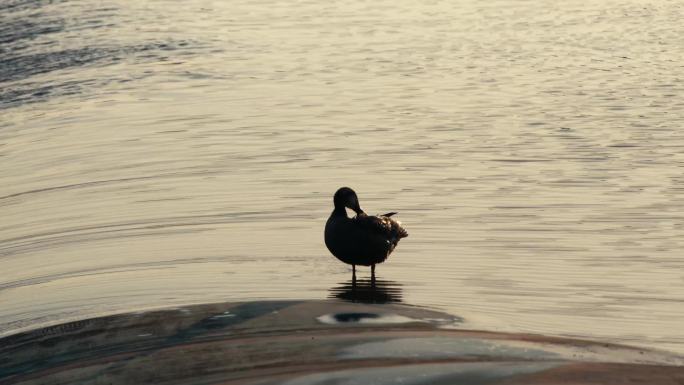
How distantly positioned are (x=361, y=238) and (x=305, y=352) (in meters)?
2.86

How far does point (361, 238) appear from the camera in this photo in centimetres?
1254

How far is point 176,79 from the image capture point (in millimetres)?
25578

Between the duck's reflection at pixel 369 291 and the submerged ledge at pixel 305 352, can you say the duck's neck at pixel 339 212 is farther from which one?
the submerged ledge at pixel 305 352

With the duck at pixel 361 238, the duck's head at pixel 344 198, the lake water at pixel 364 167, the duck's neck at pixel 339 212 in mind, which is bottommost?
the lake water at pixel 364 167

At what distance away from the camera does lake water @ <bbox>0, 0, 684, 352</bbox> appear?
11953 mm

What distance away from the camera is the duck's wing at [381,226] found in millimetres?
12562

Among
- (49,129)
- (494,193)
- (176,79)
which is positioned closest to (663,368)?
(494,193)

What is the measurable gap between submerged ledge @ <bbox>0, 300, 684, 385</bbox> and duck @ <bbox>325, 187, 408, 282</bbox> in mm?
1338

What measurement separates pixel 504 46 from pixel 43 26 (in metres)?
13.8

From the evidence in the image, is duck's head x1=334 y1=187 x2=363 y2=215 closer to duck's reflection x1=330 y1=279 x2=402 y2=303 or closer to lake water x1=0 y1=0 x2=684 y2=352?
lake water x1=0 y1=0 x2=684 y2=352

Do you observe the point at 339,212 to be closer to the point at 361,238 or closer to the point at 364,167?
the point at 361,238

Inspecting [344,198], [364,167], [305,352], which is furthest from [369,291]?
[364,167]

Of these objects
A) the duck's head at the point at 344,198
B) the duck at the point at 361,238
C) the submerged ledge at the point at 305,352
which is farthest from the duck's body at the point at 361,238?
the submerged ledge at the point at 305,352

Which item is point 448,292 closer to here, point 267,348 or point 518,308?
point 518,308
